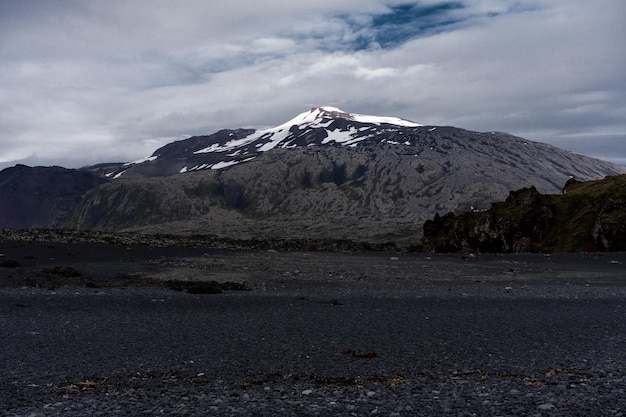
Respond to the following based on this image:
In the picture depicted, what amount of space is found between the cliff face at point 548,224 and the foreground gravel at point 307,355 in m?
26.4

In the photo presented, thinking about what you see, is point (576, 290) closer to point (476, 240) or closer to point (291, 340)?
point (291, 340)

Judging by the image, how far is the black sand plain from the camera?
9391mm

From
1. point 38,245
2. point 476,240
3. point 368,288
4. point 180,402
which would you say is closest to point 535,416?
point 180,402

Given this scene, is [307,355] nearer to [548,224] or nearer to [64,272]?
[64,272]

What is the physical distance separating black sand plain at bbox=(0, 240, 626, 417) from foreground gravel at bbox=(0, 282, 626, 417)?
0.05m

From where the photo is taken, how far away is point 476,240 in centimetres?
5559

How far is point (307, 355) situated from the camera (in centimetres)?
1294

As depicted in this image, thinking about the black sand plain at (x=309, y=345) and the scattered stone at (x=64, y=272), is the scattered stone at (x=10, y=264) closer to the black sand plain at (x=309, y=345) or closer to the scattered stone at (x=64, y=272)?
the black sand plain at (x=309, y=345)

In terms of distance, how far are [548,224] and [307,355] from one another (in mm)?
45558

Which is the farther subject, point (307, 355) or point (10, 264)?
point (10, 264)

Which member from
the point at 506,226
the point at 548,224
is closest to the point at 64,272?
the point at 506,226

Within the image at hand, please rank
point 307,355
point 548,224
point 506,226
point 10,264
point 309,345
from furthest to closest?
point 506,226, point 548,224, point 10,264, point 309,345, point 307,355

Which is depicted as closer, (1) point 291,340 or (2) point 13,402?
(2) point 13,402

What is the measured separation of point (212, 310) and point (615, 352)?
12.7 metres
